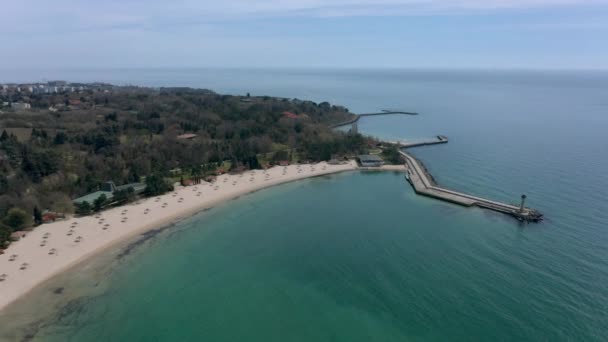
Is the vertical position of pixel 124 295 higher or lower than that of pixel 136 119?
lower

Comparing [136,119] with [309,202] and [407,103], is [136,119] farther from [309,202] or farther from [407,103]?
[407,103]

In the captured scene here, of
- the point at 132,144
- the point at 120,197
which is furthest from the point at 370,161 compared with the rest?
the point at 132,144

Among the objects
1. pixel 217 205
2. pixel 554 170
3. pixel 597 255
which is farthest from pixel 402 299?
pixel 554 170

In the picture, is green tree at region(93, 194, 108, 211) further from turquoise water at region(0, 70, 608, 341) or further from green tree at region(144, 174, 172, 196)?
turquoise water at region(0, 70, 608, 341)

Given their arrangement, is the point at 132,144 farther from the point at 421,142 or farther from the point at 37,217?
the point at 421,142

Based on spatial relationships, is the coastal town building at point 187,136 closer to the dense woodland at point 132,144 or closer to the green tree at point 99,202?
the dense woodland at point 132,144

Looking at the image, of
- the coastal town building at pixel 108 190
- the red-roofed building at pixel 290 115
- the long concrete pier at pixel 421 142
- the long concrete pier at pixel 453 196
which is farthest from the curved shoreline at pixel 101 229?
the red-roofed building at pixel 290 115
